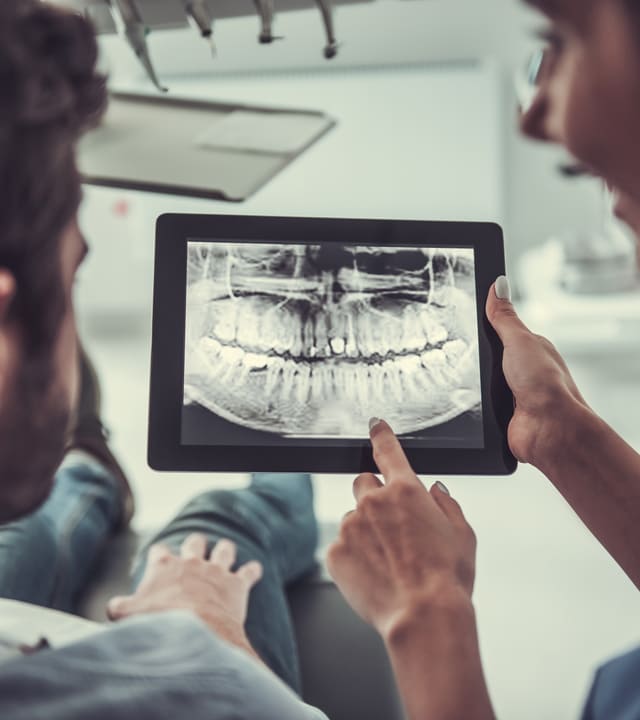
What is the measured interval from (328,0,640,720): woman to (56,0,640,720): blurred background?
1.45 ft

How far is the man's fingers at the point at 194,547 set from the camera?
43.8 inches

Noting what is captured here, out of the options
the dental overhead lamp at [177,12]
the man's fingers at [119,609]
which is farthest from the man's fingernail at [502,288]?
the man's fingers at [119,609]

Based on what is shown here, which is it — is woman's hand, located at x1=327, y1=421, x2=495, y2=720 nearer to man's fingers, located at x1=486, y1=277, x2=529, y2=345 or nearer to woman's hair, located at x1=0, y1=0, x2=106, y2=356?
man's fingers, located at x1=486, y1=277, x2=529, y2=345

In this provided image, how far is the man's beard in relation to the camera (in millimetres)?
711

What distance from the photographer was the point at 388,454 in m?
0.84

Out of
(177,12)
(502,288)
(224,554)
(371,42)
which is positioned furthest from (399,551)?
(371,42)

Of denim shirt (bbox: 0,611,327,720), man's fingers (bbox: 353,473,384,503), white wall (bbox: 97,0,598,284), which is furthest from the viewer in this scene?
white wall (bbox: 97,0,598,284)

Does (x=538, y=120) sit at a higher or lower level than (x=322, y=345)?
higher

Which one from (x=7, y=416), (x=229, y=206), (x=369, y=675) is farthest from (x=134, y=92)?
(x=369, y=675)

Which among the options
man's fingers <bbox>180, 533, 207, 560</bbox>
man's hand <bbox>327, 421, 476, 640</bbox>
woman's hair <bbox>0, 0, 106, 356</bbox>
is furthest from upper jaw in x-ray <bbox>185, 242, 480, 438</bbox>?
man's fingers <bbox>180, 533, 207, 560</bbox>

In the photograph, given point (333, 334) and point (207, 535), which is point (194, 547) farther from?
point (333, 334)

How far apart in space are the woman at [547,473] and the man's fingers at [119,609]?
0.36 meters

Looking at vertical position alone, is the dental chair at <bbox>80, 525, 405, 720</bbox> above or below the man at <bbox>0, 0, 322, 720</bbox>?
below

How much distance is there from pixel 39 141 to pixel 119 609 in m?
0.61
